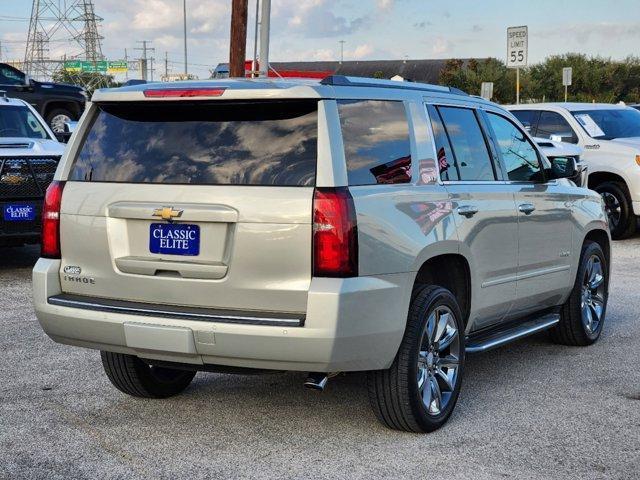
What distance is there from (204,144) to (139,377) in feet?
5.24

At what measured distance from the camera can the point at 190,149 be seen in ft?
16.0

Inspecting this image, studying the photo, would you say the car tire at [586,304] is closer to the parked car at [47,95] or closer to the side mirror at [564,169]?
the side mirror at [564,169]

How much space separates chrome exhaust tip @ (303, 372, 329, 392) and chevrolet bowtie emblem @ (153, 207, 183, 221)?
1.03 m

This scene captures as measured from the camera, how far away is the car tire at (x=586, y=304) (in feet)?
23.5

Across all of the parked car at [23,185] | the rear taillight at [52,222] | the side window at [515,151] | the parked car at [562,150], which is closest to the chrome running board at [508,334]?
the side window at [515,151]

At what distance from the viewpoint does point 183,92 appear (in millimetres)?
4855

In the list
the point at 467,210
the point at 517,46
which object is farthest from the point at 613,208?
the point at 517,46

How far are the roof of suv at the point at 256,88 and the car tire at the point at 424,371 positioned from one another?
113cm

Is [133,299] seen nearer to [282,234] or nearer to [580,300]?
[282,234]

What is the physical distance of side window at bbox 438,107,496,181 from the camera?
226 inches

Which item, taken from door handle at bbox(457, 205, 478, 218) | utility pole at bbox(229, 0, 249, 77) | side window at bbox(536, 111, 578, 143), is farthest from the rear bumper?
utility pole at bbox(229, 0, 249, 77)

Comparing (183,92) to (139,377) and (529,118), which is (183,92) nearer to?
(139,377)

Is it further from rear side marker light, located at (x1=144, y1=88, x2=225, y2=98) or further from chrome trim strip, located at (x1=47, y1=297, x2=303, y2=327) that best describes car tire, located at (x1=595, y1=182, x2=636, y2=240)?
chrome trim strip, located at (x1=47, y1=297, x2=303, y2=327)

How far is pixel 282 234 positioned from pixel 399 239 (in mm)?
640
